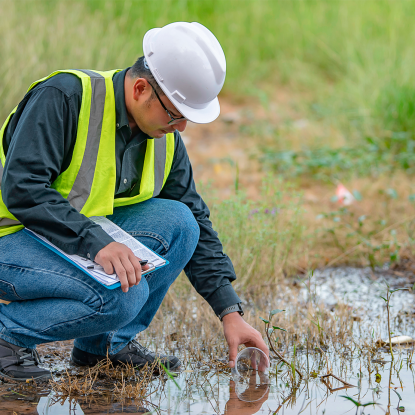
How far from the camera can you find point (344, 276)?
4.07 meters

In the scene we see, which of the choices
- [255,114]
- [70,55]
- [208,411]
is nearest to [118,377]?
[208,411]

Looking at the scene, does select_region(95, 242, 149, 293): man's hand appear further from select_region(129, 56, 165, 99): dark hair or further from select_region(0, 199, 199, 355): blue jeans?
select_region(129, 56, 165, 99): dark hair

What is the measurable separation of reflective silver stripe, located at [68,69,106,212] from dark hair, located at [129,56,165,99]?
154 mm

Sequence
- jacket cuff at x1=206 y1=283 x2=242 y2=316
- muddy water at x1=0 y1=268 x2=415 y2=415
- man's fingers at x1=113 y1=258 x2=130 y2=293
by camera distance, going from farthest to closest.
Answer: jacket cuff at x1=206 y1=283 x2=242 y2=316 → muddy water at x1=0 y1=268 x2=415 y2=415 → man's fingers at x1=113 y1=258 x2=130 y2=293

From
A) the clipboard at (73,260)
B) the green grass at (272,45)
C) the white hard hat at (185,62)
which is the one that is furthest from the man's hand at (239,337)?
the green grass at (272,45)

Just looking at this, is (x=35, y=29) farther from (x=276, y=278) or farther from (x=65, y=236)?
(x=65, y=236)

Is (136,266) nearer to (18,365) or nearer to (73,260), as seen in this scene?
(73,260)

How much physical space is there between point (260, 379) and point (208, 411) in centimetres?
39

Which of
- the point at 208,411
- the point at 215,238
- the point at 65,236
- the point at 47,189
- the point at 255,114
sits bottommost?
the point at 255,114

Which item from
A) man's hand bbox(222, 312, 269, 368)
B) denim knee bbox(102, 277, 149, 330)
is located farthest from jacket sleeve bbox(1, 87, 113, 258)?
man's hand bbox(222, 312, 269, 368)

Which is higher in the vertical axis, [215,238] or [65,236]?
[65,236]

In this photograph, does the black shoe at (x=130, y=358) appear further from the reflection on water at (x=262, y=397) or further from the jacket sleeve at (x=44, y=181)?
the jacket sleeve at (x=44, y=181)

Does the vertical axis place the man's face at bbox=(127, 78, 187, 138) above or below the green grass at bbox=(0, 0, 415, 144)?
above

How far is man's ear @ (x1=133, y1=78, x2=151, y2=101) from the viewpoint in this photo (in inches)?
90.4
